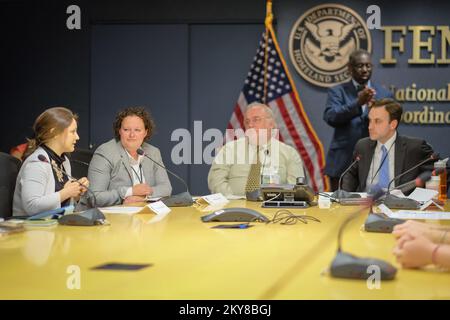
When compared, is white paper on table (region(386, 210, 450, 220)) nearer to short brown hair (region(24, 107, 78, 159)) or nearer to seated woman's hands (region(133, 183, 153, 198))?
seated woman's hands (region(133, 183, 153, 198))

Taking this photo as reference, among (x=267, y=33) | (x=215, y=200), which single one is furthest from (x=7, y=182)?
(x=267, y=33)

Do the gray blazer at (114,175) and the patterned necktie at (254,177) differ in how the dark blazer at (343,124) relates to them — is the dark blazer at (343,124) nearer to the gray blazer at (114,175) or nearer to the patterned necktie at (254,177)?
the patterned necktie at (254,177)

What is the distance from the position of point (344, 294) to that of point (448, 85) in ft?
16.8

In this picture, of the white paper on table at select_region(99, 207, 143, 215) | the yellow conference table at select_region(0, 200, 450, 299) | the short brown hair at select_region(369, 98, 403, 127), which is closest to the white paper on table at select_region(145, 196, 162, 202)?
the white paper on table at select_region(99, 207, 143, 215)

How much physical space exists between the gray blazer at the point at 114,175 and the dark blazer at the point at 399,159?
49.8 inches

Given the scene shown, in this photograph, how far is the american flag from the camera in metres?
5.80

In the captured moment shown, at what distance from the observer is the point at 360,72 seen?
5504 mm

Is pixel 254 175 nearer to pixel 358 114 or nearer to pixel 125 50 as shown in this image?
pixel 358 114

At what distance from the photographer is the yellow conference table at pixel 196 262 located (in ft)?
4.37

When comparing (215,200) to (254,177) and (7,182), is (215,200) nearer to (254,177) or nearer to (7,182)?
(254,177)

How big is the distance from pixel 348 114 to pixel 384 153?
→ 1359 mm

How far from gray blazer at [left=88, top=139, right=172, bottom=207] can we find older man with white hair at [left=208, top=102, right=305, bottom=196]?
418 mm

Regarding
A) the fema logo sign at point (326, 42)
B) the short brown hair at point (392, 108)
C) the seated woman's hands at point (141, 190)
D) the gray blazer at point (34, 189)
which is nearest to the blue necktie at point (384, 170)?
the short brown hair at point (392, 108)

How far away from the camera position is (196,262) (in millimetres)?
1666
